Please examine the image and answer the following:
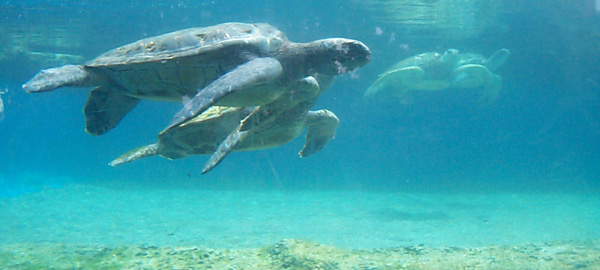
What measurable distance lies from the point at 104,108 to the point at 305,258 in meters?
3.61

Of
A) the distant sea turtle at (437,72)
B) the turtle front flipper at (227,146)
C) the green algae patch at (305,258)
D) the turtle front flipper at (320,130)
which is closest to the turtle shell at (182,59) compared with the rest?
the turtle front flipper at (227,146)

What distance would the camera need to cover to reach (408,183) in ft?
75.3

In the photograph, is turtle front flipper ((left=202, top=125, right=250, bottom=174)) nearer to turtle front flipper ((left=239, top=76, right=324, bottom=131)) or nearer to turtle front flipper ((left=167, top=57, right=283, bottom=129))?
turtle front flipper ((left=239, top=76, right=324, bottom=131))

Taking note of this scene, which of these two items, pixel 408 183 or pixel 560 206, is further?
pixel 408 183

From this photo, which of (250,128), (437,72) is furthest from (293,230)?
(437,72)

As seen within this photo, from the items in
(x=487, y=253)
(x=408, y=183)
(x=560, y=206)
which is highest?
(x=408, y=183)

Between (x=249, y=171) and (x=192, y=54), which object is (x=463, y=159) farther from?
(x=192, y=54)

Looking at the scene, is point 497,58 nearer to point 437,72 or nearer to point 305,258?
point 437,72

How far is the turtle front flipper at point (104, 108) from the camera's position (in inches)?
189

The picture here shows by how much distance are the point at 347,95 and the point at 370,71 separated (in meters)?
5.12

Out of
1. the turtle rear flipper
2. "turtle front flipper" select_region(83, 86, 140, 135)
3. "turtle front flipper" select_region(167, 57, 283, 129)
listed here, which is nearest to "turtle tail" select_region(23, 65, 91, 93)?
"turtle front flipper" select_region(83, 86, 140, 135)

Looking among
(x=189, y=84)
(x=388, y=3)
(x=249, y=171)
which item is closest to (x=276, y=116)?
(x=189, y=84)

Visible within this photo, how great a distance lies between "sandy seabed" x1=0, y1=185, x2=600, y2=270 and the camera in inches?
253

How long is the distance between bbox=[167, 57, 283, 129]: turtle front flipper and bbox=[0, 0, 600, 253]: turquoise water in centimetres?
1135
